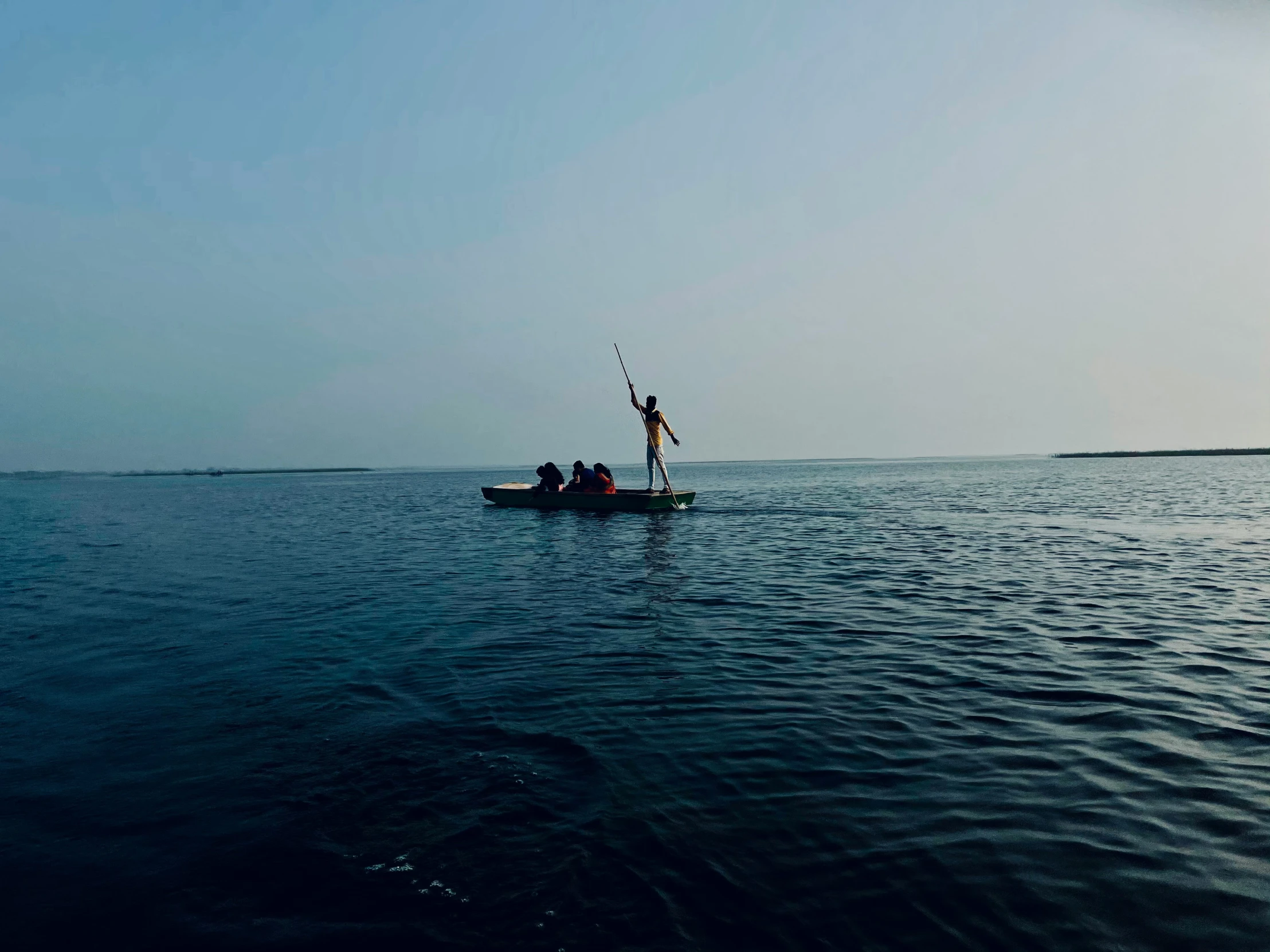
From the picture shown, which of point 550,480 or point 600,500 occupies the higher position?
point 550,480

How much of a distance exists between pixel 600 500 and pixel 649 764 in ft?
91.9

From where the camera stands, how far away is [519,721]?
26.2ft

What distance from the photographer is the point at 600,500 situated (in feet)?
114

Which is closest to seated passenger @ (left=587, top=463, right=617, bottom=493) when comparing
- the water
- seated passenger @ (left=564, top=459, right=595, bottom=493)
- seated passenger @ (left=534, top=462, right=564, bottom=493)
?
seated passenger @ (left=564, top=459, right=595, bottom=493)

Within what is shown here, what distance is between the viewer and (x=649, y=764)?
6.73 m

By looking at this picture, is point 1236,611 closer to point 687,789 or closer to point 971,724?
point 971,724

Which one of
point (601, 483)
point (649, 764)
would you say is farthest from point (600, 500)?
point (649, 764)

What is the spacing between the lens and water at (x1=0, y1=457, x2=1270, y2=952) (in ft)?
14.7

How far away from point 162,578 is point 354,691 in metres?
13.7

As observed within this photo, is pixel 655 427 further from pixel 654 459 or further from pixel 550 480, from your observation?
pixel 550 480

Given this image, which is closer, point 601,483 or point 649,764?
point 649,764

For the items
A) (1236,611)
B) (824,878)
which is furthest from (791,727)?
(1236,611)

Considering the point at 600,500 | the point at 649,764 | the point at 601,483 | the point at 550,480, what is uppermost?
the point at 550,480

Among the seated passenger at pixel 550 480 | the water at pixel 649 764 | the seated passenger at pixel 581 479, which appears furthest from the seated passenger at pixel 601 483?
the water at pixel 649 764
